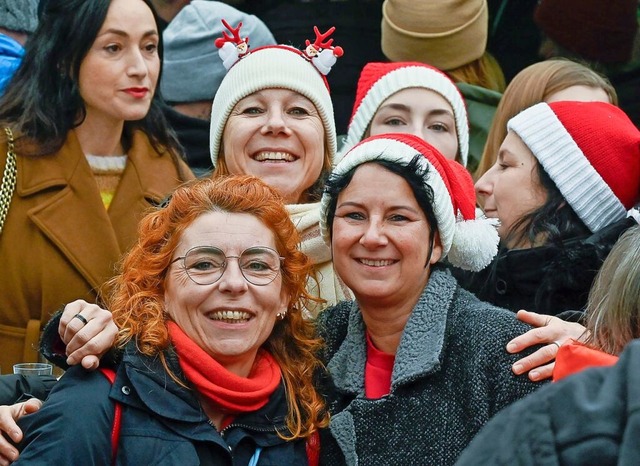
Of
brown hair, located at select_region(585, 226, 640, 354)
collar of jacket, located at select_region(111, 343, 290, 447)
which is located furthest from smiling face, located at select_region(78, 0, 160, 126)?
brown hair, located at select_region(585, 226, 640, 354)

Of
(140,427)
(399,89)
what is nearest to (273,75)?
(399,89)

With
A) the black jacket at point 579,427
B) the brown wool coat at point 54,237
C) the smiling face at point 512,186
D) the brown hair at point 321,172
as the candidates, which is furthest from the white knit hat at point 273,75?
the black jacket at point 579,427

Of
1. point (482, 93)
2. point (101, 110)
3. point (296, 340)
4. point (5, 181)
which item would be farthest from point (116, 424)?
point (482, 93)

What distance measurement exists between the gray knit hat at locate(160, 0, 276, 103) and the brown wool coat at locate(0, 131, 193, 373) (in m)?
1.15

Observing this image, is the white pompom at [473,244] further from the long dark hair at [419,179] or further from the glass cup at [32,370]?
the glass cup at [32,370]

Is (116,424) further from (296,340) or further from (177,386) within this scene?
(296,340)

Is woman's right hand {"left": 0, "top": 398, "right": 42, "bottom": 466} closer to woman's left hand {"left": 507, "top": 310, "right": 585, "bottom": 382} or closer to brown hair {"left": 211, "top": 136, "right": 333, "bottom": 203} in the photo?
woman's left hand {"left": 507, "top": 310, "right": 585, "bottom": 382}

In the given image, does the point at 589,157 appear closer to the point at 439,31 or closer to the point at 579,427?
the point at 439,31

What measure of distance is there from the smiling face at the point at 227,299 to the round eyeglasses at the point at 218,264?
0.04 ft

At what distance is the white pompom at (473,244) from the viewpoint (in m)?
3.42

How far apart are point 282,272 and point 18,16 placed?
2360 mm

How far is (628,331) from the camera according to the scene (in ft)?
7.47

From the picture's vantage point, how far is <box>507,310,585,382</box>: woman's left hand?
298cm

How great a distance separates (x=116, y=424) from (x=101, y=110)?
177cm
